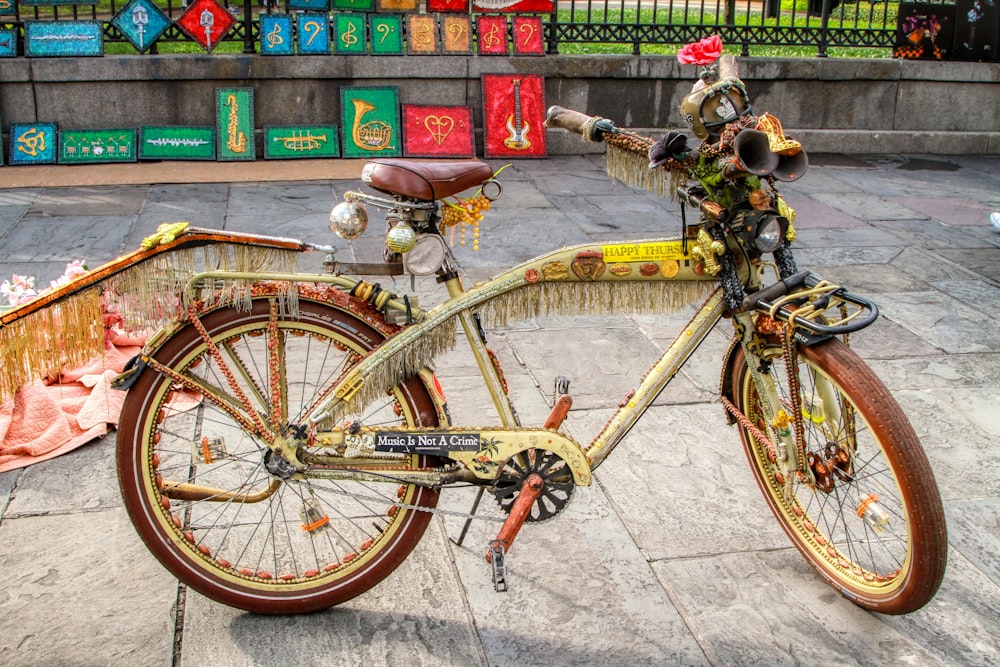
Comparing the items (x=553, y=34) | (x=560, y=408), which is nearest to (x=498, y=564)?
(x=560, y=408)

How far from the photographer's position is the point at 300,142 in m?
8.94

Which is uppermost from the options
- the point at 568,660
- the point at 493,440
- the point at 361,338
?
the point at 361,338

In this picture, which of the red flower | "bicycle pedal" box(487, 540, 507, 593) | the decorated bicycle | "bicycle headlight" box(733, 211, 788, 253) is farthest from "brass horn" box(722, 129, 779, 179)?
"bicycle pedal" box(487, 540, 507, 593)

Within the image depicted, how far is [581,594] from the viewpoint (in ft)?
10.4

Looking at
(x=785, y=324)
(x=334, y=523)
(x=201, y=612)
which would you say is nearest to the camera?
(x=785, y=324)

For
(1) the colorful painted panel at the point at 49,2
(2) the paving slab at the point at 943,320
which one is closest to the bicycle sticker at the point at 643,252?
(2) the paving slab at the point at 943,320

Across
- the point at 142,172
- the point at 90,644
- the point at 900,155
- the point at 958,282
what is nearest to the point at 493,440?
the point at 90,644

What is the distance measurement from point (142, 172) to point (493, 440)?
20.9ft

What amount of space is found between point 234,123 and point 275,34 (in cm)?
86

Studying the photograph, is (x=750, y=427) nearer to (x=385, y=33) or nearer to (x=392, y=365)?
(x=392, y=365)

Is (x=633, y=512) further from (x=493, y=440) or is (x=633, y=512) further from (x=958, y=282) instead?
(x=958, y=282)

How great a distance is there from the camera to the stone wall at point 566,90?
28.4 feet

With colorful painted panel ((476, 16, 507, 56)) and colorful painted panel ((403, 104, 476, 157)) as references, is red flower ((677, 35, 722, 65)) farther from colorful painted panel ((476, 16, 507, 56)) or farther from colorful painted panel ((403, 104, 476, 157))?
colorful painted panel ((476, 16, 507, 56))

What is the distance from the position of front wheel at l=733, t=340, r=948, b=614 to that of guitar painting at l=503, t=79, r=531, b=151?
5.90m
